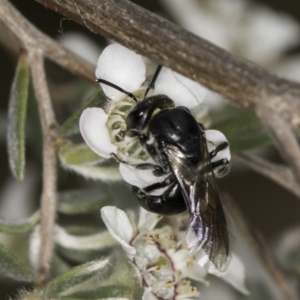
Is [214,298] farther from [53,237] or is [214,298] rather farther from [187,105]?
[187,105]

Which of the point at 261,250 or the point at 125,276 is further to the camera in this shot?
the point at 261,250

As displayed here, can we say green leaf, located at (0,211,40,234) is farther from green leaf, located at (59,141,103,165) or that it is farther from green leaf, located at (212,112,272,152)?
green leaf, located at (212,112,272,152)

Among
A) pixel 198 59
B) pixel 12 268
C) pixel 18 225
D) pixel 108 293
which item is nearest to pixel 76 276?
pixel 108 293

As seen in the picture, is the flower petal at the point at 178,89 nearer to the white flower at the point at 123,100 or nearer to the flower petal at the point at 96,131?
the white flower at the point at 123,100

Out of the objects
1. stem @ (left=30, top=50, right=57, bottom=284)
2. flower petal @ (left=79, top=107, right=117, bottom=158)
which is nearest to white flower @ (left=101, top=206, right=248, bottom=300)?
flower petal @ (left=79, top=107, right=117, bottom=158)

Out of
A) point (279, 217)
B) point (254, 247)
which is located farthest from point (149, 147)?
point (279, 217)

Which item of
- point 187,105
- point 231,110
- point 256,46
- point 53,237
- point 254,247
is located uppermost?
point 256,46

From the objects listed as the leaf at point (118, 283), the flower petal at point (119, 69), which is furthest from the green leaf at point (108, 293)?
the flower petal at point (119, 69)

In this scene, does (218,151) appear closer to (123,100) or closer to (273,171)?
(123,100)
